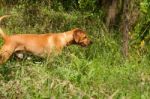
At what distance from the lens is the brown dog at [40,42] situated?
28.6ft

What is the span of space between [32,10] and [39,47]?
339cm

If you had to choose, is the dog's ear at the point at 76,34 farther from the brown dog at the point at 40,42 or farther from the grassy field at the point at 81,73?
the grassy field at the point at 81,73

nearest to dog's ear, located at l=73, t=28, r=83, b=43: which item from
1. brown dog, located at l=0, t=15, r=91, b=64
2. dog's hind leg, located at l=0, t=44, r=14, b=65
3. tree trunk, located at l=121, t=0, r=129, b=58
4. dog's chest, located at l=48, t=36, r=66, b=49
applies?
brown dog, located at l=0, t=15, r=91, b=64

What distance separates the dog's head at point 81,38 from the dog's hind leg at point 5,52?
1174mm

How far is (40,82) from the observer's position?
20.0 ft

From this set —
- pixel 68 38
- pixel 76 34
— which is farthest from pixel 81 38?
pixel 68 38

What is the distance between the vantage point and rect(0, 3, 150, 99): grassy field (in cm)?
592

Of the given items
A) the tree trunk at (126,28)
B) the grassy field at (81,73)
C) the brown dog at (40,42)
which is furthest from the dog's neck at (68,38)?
the tree trunk at (126,28)

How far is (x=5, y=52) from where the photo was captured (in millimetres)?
8523

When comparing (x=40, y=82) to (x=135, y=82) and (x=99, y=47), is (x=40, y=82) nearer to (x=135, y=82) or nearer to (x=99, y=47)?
(x=135, y=82)

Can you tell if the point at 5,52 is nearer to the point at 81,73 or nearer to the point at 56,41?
the point at 56,41

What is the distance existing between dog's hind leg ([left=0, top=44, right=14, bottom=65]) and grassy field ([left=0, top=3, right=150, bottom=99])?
0.58ft

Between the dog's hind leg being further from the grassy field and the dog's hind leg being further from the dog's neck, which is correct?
the dog's neck

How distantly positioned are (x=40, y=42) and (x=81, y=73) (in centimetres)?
226
